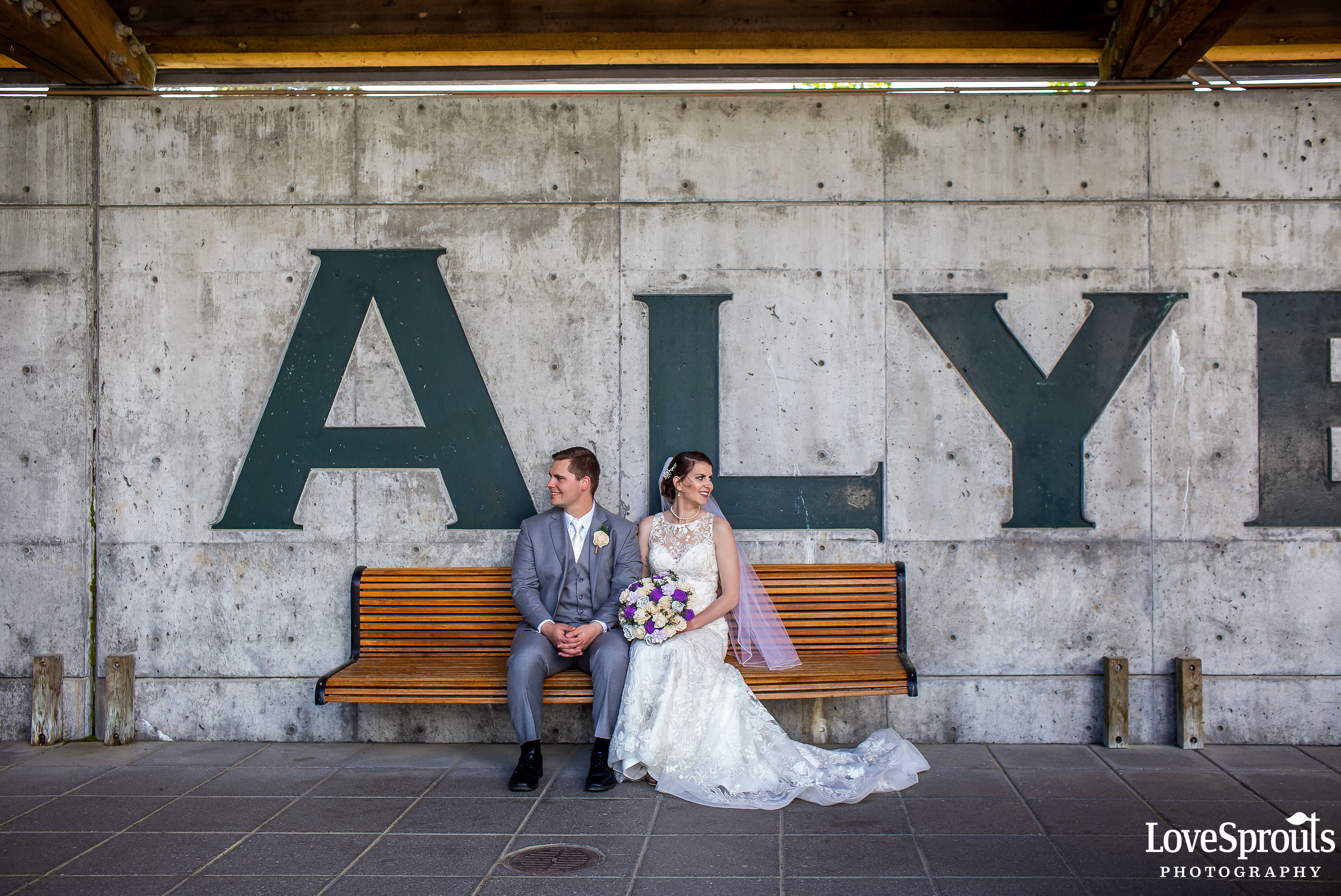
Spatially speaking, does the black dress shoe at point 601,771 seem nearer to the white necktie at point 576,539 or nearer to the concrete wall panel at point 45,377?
the white necktie at point 576,539

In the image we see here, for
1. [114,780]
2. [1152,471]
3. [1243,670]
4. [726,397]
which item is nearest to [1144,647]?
[1243,670]

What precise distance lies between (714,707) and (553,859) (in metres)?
1.18

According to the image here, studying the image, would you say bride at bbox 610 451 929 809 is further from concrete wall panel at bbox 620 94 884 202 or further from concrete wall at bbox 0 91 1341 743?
concrete wall panel at bbox 620 94 884 202

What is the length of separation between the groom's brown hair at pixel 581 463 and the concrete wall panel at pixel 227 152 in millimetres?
2074

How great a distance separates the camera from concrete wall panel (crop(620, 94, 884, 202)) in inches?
219

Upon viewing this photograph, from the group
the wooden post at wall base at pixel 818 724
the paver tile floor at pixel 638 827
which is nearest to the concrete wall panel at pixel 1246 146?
the paver tile floor at pixel 638 827

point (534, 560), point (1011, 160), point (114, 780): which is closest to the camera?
point (114, 780)

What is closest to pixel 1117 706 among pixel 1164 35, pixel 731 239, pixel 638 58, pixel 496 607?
pixel 731 239

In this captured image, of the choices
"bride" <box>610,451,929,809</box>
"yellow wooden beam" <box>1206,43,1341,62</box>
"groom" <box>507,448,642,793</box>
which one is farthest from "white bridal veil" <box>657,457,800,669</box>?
"yellow wooden beam" <box>1206,43,1341,62</box>

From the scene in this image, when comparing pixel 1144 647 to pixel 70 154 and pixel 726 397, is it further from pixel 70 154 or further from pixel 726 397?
pixel 70 154

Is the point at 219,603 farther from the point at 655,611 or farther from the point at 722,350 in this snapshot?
the point at 722,350

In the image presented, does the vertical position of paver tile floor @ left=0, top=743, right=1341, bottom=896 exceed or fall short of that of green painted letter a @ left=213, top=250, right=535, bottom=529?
it falls short

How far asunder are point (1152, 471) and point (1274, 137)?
2.06m

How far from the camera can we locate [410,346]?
562cm
